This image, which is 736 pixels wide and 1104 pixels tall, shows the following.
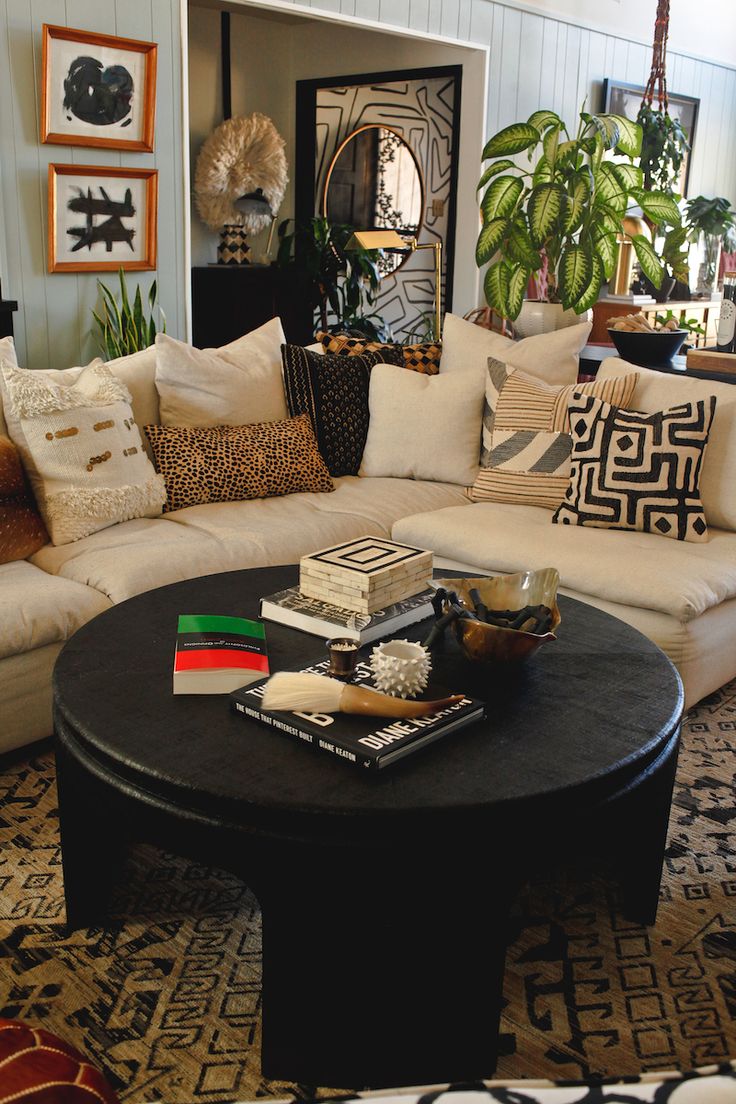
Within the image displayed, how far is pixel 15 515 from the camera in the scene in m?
2.77

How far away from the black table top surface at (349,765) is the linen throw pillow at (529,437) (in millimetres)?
1215

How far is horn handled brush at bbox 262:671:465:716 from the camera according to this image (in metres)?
1.62

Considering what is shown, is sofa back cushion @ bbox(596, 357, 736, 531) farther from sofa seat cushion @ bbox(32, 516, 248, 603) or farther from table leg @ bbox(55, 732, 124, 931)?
table leg @ bbox(55, 732, 124, 931)

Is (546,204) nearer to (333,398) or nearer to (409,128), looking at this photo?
(333,398)

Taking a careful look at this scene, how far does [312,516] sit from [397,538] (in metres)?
0.27

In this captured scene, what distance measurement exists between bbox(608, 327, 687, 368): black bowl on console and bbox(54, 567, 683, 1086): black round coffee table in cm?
270

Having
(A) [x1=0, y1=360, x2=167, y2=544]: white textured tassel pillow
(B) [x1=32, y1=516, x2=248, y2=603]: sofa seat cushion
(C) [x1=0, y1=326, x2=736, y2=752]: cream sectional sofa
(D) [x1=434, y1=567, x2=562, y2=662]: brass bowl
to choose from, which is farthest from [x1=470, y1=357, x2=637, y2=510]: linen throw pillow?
(D) [x1=434, y1=567, x2=562, y2=662]: brass bowl

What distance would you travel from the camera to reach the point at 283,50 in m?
7.03

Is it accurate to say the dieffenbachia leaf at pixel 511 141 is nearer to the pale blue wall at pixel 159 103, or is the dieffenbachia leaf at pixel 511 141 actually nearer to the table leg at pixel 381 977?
the pale blue wall at pixel 159 103

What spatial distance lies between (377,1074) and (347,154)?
6.44 metres

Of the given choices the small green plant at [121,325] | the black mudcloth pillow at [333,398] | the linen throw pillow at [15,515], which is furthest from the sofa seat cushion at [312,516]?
the small green plant at [121,325]

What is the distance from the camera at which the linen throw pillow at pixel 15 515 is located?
2736 mm

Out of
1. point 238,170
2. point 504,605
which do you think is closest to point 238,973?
point 504,605

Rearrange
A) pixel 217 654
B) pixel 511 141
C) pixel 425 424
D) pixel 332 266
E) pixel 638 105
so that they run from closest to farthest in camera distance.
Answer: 1. pixel 217 654
2. pixel 425 424
3. pixel 511 141
4. pixel 332 266
5. pixel 638 105
